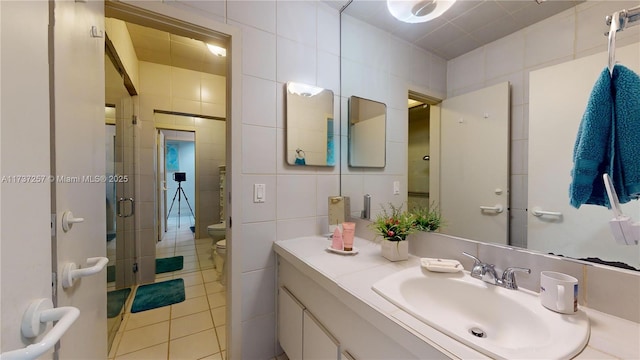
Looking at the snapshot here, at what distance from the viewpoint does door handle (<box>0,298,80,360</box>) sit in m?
0.40

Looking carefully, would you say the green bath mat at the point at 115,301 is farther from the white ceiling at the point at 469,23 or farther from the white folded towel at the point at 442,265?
the white ceiling at the point at 469,23

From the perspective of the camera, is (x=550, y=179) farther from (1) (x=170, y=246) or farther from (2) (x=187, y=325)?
(1) (x=170, y=246)

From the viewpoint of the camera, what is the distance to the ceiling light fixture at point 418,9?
1150 millimetres

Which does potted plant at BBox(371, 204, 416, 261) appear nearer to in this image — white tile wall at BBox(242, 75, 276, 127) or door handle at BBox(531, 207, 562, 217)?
door handle at BBox(531, 207, 562, 217)

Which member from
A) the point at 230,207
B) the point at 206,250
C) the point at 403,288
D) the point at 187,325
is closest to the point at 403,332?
the point at 403,288

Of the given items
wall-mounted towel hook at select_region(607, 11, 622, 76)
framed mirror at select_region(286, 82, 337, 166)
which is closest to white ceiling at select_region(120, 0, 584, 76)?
wall-mounted towel hook at select_region(607, 11, 622, 76)

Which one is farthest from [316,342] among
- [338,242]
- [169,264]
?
[169,264]

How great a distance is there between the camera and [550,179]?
83 centimetres

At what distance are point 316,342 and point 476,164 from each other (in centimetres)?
108

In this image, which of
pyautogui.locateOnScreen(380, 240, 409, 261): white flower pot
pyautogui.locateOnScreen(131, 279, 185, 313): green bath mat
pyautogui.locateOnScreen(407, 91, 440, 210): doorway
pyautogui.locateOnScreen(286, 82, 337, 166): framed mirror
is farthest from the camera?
pyautogui.locateOnScreen(131, 279, 185, 313): green bath mat

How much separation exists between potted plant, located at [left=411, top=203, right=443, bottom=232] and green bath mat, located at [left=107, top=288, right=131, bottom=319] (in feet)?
6.63

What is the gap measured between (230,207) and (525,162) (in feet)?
4.58

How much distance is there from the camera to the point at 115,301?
1717 mm

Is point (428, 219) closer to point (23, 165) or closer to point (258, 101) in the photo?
point (258, 101)
